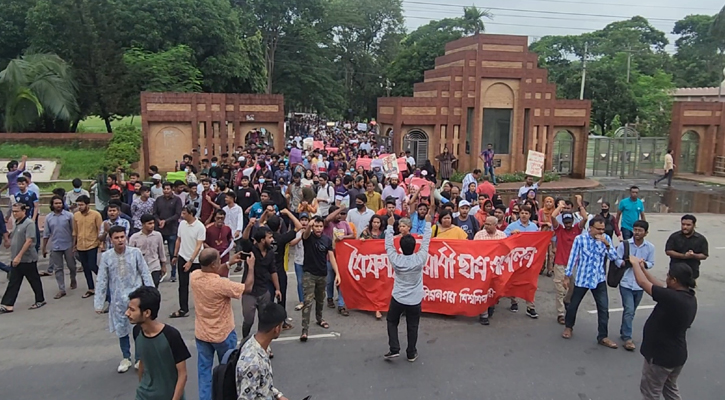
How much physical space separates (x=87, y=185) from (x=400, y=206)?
10706 millimetres

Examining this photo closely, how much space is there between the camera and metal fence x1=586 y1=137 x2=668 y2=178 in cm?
2903

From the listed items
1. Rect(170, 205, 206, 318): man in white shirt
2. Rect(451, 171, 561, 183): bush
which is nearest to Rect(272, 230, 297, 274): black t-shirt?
Rect(170, 205, 206, 318): man in white shirt

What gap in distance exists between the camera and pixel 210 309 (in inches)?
211

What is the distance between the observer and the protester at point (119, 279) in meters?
6.30

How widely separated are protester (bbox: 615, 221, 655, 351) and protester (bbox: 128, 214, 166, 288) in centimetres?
588

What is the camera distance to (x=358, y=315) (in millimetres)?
8391

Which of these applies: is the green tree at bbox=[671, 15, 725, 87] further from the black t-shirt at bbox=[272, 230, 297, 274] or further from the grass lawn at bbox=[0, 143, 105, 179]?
the black t-shirt at bbox=[272, 230, 297, 274]

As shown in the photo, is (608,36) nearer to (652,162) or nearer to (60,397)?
(652,162)

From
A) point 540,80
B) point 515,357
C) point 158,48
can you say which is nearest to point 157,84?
point 158,48

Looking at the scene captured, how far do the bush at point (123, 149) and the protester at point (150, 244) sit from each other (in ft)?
42.8

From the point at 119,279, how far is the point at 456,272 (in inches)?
173

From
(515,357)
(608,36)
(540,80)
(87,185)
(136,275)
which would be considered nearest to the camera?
(136,275)

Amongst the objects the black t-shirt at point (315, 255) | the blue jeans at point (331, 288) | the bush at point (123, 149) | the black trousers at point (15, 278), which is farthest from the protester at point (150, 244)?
the bush at point (123, 149)

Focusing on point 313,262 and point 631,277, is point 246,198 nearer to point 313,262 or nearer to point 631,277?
point 313,262
